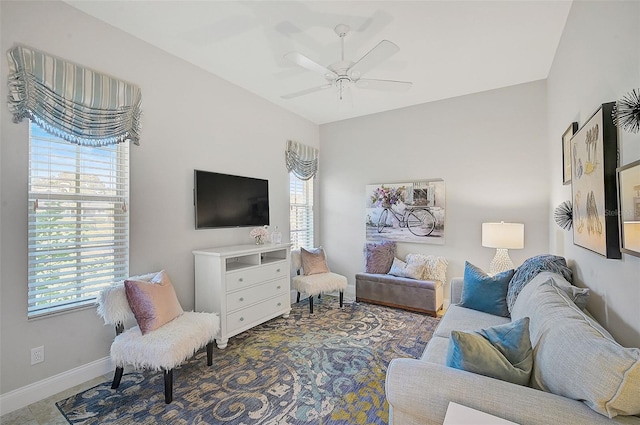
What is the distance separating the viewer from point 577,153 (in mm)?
1942

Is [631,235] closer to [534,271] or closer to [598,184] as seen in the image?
[598,184]

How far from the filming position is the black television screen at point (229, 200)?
124 inches

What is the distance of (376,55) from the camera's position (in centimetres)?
217

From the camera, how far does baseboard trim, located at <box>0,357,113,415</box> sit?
1.92 meters

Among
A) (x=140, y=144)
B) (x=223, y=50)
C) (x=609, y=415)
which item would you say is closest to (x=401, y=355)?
(x=609, y=415)

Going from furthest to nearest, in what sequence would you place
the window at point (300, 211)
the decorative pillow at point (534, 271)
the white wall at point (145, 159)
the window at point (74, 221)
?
the window at point (300, 211) → the decorative pillow at point (534, 271) → the window at point (74, 221) → the white wall at point (145, 159)

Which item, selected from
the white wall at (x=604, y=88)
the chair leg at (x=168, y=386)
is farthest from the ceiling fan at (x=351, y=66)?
the chair leg at (x=168, y=386)

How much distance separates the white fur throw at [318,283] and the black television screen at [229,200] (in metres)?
0.92

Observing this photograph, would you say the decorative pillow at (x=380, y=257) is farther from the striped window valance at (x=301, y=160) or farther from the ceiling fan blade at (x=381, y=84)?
the ceiling fan blade at (x=381, y=84)

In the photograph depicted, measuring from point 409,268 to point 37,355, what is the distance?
376 cm

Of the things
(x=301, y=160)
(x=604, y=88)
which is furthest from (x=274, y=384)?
(x=301, y=160)

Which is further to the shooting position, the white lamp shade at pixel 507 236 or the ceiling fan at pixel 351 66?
the white lamp shade at pixel 507 236

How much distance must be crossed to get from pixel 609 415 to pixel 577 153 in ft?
5.48

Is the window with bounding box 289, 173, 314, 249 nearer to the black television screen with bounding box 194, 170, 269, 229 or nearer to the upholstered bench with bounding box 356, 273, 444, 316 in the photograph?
the black television screen with bounding box 194, 170, 269, 229
